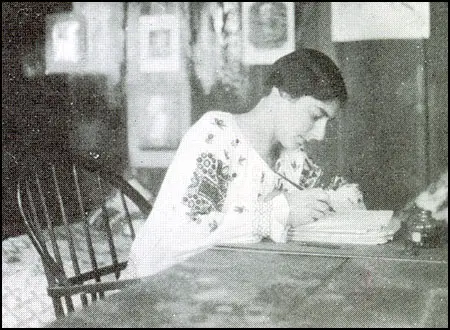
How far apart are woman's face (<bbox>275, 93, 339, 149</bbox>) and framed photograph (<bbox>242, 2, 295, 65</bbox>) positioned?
1.52 meters

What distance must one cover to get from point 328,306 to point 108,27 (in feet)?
11.4

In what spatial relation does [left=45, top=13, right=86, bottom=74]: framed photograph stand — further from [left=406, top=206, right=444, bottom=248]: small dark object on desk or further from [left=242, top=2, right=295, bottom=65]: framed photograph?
[left=406, top=206, right=444, bottom=248]: small dark object on desk

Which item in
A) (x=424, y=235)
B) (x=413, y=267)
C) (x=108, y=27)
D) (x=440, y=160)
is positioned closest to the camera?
(x=413, y=267)

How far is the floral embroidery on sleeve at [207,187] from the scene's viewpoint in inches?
77.4

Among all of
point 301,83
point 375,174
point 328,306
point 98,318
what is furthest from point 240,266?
point 375,174

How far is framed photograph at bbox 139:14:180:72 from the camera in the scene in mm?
4066

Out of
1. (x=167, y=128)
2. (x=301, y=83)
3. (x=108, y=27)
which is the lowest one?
(x=167, y=128)

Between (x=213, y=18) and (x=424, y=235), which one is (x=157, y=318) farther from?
(x=213, y=18)

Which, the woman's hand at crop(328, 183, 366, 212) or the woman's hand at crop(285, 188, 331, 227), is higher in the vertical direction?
the woman's hand at crop(285, 188, 331, 227)

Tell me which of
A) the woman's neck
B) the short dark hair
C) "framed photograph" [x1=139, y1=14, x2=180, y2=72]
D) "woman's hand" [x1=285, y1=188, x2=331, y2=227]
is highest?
"framed photograph" [x1=139, y1=14, x2=180, y2=72]

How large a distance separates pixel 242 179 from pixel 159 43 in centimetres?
220

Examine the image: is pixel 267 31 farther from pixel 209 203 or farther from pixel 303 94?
pixel 209 203

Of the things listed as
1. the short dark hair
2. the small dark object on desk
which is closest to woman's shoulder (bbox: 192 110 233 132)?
the short dark hair

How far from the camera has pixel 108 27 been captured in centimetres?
423
